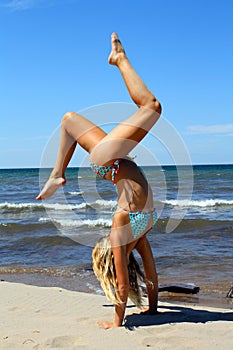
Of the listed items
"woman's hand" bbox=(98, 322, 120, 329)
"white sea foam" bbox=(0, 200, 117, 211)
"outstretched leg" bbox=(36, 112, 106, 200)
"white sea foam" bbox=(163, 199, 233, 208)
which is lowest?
"white sea foam" bbox=(0, 200, 117, 211)

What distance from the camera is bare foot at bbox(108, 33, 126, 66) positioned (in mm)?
3836

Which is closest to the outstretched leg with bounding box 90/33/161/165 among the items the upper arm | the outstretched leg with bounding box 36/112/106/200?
the outstretched leg with bounding box 36/112/106/200

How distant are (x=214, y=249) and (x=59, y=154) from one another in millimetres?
6146

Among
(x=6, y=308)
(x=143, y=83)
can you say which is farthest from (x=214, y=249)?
(x=143, y=83)

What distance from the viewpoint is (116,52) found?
152 inches

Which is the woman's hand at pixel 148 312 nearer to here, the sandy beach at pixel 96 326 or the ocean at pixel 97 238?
A: the sandy beach at pixel 96 326

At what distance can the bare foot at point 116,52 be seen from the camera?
3.84 metres

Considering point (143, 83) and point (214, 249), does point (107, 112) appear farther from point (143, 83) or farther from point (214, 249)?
point (214, 249)

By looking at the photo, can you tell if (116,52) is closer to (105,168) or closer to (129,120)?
(129,120)

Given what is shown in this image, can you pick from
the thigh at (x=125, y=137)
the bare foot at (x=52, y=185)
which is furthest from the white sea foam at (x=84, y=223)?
the thigh at (x=125, y=137)

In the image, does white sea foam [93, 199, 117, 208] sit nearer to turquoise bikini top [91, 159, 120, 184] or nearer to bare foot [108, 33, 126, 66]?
turquoise bikini top [91, 159, 120, 184]

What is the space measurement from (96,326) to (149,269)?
76 centimetres

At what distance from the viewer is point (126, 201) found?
3973 millimetres

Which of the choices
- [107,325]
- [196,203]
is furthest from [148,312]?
[196,203]
